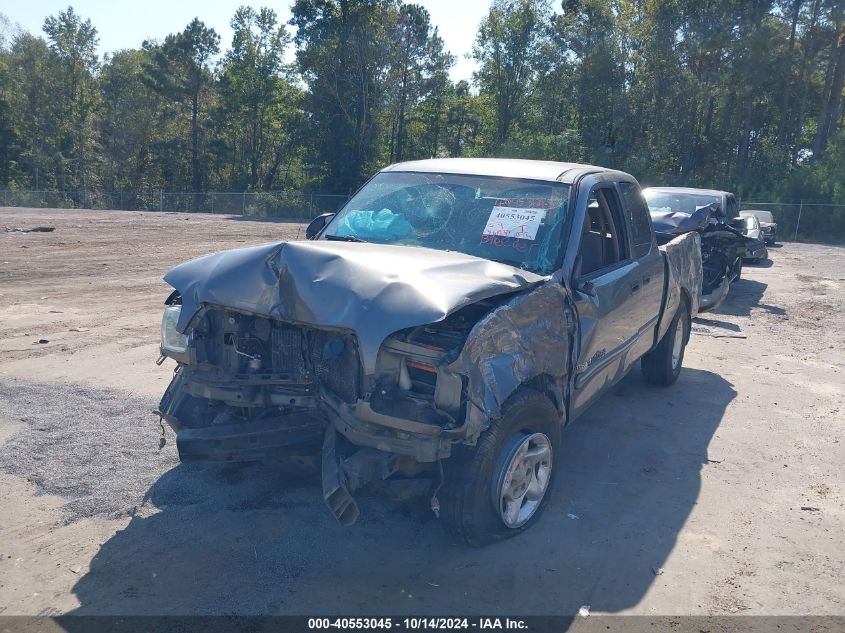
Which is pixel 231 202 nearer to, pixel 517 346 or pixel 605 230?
pixel 605 230

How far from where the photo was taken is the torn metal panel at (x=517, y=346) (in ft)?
11.8

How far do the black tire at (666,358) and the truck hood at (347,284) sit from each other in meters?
3.34

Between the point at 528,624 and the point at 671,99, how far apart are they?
44.1 m

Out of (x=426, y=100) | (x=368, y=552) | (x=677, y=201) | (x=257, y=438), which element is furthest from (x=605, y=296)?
(x=426, y=100)

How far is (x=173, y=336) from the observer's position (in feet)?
14.2

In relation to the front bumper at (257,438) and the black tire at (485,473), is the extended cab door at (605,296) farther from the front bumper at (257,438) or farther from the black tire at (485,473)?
the front bumper at (257,438)

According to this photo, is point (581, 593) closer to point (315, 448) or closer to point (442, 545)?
point (442, 545)

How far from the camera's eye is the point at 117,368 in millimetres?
7195

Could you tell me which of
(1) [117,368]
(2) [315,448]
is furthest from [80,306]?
(2) [315,448]

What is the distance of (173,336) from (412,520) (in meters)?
1.82

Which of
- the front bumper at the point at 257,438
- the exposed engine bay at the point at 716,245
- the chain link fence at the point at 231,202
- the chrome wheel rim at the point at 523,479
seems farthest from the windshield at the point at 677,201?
the chain link fence at the point at 231,202

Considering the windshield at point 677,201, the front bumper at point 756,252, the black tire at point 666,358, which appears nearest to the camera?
the black tire at point 666,358

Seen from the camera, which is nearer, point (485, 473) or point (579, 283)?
point (485, 473)

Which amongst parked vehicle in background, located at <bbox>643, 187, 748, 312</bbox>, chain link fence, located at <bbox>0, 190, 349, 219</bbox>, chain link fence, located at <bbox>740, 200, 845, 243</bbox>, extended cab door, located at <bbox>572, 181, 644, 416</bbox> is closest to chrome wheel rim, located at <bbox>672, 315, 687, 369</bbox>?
parked vehicle in background, located at <bbox>643, 187, 748, 312</bbox>
